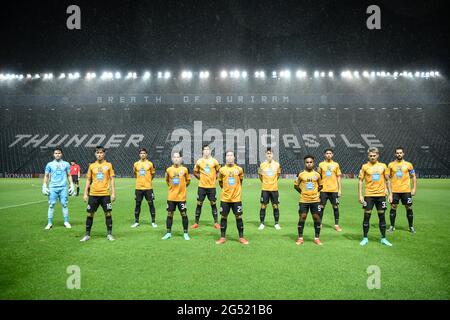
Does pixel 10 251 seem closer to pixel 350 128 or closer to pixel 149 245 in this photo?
pixel 149 245

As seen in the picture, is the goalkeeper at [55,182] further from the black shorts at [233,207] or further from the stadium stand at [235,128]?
the stadium stand at [235,128]

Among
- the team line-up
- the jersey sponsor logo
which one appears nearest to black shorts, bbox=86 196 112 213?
the team line-up

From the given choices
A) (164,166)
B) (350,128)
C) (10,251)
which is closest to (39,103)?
(164,166)

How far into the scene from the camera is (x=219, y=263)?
22.2 ft

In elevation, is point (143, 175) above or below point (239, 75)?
below

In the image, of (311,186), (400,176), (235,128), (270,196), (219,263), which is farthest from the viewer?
(235,128)

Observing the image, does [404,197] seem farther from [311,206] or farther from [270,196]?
[270,196]

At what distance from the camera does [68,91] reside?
52.0 meters

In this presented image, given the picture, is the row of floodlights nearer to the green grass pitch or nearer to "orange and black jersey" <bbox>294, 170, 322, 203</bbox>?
the green grass pitch

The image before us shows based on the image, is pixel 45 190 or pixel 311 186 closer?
pixel 311 186

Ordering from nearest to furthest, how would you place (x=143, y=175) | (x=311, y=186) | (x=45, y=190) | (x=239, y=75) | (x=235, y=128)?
1. (x=311, y=186)
2. (x=45, y=190)
3. (x=143, y=175)
4. (x=235, y=128)
5. (x=239, y=75)

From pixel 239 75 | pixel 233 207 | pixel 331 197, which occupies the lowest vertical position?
pixel 331 197

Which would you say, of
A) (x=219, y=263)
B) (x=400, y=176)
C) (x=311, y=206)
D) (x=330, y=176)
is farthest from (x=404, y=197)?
(x=219, y=263)

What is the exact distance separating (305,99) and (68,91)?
37.5 meters
